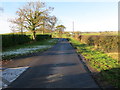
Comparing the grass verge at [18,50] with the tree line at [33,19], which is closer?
the grass verge at [18,50]

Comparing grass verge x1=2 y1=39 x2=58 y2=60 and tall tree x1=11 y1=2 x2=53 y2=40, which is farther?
tall tree x1=11 y1=2 x2=53 y2=40

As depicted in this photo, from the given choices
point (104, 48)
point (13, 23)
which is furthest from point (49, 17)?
point (104, 48)

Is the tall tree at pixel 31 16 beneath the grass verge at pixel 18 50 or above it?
above

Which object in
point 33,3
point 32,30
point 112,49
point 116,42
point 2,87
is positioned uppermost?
point 33,3

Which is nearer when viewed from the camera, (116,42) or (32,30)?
(116,42)

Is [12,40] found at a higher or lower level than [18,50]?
higher

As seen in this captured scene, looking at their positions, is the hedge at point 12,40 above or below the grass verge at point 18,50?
above

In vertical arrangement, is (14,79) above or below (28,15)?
below

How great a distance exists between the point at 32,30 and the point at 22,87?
27.1 metres

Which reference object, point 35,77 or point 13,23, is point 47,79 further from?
point 13,23

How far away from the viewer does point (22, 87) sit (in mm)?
4191

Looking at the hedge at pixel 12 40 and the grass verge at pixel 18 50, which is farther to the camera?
the hedge at pixel 12 40

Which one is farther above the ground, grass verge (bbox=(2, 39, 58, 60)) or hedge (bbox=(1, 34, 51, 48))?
hedge (bbox=(1, 34, 51, 48))

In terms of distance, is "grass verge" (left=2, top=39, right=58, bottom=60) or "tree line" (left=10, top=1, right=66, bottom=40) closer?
"grass verge" (left=2, top=39, right=58, bottom=60)
